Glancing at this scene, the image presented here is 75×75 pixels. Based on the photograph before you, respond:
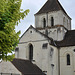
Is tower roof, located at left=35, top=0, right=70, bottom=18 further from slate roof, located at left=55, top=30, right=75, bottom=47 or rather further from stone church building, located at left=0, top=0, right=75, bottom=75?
slate roof, located at left=55, top=30, right=75, bottom=47

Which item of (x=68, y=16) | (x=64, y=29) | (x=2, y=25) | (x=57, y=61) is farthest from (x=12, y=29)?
(x=68, y=16)

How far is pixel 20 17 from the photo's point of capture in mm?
12344

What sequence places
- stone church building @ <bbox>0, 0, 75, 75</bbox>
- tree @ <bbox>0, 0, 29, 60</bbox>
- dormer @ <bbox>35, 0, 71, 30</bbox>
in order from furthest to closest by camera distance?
dormer @ <bbox>35, 0, 71, 30</bbox>
stone church building @ <bbox>0, 0, 75, 75</bbox>
tree @ <bbox>0, 0, 29, 60</bbox>

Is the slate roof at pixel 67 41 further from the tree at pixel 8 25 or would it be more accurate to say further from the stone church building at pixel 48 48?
the tree at pixel 8 25

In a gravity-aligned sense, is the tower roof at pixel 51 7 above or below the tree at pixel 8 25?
above

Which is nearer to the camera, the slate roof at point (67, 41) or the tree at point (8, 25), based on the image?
the tree at point (8, 25)

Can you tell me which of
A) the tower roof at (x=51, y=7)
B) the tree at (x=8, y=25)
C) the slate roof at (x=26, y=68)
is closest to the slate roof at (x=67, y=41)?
the tower roof at (x=51, y=7)

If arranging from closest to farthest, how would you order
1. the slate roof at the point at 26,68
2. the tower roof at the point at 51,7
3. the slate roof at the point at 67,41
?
1. the slate roof at the point at 26,68
2. the slate roof at the point at 67,41
3. the tower roof at the point at 51,7

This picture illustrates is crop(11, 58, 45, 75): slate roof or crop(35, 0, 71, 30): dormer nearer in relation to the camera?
crop(11, 58, 45, 75): slate roof

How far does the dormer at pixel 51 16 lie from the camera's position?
3397cm

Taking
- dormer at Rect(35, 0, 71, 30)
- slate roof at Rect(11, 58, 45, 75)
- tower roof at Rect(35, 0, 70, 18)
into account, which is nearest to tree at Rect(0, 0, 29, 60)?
slate roof at Rect(11, 58, 45, 75)

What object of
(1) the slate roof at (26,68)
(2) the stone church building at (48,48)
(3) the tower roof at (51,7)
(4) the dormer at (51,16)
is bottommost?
(1) the slate roof at (26,68)

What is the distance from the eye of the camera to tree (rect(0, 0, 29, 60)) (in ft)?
34.9

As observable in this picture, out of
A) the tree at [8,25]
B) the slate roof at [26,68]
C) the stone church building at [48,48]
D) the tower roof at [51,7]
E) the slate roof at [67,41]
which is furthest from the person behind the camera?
the tower roof at [51,7]
